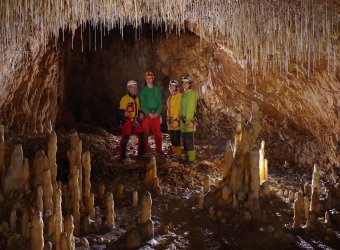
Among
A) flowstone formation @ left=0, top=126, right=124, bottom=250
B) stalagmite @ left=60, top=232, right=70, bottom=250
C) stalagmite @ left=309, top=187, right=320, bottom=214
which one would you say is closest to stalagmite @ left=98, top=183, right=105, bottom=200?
flowstone formation @ left=0, top=126, right=124, bottom=250

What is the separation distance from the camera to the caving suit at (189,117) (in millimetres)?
7848

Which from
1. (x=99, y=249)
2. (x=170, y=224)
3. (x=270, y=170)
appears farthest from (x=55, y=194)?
(x=270, y=170)

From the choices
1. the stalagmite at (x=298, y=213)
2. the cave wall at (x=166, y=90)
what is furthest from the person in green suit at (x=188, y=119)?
the stalagmite at (x=298, y=213)

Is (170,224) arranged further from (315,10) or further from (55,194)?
(315,10)

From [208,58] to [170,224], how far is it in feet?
20.1

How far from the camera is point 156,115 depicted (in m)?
8.20

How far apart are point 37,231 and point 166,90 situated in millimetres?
8807

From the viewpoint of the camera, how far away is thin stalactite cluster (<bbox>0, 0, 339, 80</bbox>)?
5797 millimetres

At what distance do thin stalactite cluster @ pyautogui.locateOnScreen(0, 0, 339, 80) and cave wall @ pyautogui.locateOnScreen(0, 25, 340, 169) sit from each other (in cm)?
36

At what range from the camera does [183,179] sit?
22.7 feet

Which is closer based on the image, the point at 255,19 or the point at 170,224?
the point at 170,224

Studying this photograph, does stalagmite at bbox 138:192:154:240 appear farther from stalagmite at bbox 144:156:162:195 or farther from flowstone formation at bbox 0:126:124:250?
stalagmite at bbox 144:156:162:195

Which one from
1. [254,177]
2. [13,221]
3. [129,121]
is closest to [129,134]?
[129,121]

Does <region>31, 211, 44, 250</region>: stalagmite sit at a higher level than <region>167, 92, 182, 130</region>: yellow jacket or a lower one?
lower
